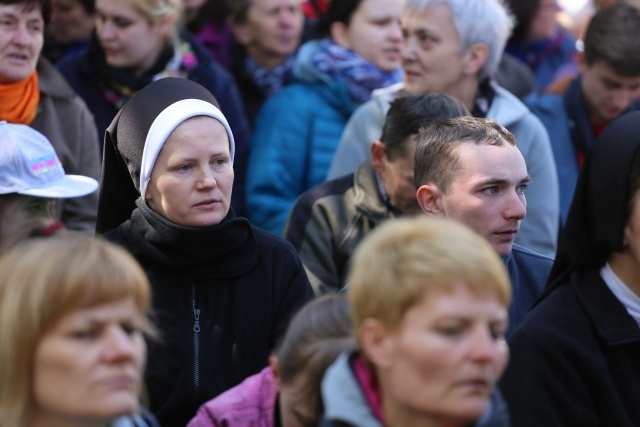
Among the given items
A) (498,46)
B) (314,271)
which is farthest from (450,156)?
(498,46)

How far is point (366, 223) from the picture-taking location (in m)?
5.26

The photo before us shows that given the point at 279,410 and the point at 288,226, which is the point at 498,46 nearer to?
the point at 288,226

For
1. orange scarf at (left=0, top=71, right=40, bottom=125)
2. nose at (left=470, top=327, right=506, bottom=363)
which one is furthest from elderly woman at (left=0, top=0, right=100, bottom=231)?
nose at (left=470, top=327, right=506, bottom=363)

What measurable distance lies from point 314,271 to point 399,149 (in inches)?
27.7

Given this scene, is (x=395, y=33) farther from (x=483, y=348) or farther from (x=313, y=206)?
(x=483, y=348)

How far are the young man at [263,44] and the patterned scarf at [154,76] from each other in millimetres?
822

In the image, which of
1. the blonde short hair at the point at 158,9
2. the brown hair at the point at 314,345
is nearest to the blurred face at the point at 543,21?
the blonde short hair at the point at 158,9

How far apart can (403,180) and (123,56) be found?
2.20 meters

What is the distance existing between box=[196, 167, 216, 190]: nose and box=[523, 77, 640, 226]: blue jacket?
305 cm

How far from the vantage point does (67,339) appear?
2908mm

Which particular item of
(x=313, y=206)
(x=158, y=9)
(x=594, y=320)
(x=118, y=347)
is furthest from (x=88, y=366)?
(x=158, y=9)

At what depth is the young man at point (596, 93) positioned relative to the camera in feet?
21.9

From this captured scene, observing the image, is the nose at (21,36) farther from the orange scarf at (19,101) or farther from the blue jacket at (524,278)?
the blue jacket at (524,278)

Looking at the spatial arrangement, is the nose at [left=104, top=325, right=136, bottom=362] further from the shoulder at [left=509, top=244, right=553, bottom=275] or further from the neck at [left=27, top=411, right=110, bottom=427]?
the shoulder at [left=509, top=244, right=553, bottom=275]
